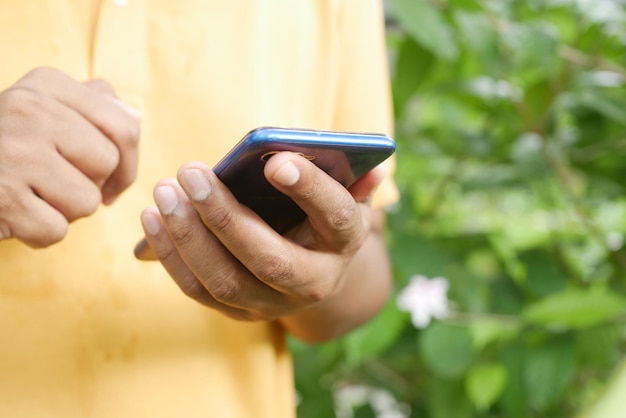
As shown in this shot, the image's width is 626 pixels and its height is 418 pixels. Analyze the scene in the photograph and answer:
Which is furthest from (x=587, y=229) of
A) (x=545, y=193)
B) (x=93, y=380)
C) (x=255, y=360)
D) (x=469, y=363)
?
(x=93, y=380)

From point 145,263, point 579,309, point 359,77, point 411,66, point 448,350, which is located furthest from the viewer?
point 411,66

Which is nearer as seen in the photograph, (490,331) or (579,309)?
(579,309)

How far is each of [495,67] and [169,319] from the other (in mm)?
520

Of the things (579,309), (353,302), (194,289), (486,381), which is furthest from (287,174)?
(486,381)

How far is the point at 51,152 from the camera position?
0.39 metres

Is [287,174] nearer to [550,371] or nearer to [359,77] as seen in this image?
[359,77]

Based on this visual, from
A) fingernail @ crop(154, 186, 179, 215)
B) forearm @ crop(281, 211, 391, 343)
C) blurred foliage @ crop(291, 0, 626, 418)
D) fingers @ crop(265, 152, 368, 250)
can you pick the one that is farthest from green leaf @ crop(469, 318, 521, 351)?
fingernail @ crop(154, 186, 179, 215)

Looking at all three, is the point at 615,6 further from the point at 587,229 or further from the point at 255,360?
the point at 255,360

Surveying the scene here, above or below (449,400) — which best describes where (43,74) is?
above

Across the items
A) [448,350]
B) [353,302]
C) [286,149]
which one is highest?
[286,149]

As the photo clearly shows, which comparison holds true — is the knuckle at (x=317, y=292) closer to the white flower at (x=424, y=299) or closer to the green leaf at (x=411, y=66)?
the white flower at (x=424, y=299)

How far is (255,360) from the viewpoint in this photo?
1.78 ft

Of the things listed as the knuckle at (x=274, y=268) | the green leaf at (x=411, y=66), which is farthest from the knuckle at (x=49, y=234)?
the green leaf at (x=411, y=66)

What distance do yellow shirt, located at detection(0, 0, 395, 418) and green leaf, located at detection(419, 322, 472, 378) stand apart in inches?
11.7
